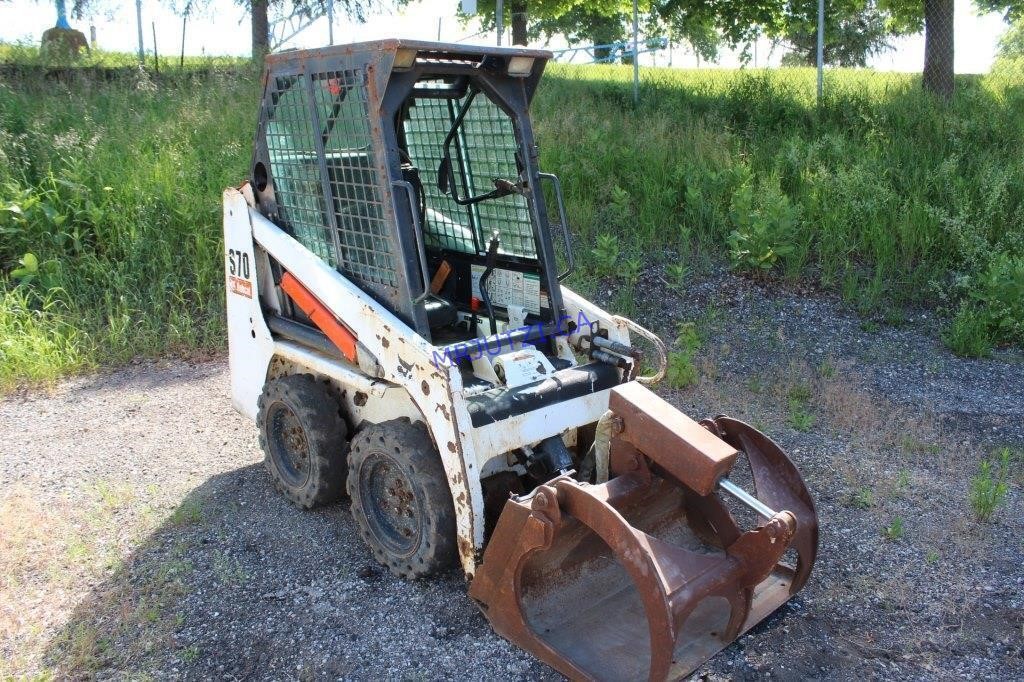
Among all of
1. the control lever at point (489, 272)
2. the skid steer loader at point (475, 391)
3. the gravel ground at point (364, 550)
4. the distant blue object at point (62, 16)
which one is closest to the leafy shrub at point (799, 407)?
the gravel ground at point (364, 550)

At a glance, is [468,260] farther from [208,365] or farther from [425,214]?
[208,365]

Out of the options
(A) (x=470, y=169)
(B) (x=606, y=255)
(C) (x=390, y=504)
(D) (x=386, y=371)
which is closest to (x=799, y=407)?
(B) (x=606, y=255)

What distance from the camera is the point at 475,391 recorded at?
366cm

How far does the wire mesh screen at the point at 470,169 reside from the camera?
420 centimetres

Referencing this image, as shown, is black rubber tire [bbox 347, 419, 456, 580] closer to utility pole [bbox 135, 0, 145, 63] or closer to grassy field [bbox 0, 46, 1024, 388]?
grassy field [bbox 0, 46, 1024, 388]

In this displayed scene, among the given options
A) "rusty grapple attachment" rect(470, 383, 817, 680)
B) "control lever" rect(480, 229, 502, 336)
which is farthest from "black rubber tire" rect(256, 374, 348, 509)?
"rusty grapple attachment" rect(470, 383, 817, 680)

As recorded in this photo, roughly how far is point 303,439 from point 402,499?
83 cm

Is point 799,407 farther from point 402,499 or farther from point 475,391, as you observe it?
point 402,499

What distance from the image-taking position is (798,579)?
3.43m

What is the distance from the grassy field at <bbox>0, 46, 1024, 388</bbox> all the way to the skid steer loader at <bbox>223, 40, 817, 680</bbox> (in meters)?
2.98

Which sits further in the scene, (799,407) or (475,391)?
(799,407)

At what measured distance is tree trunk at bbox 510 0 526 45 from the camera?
52.4 ft

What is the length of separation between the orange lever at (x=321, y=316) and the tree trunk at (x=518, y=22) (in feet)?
42.0

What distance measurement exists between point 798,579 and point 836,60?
112 ft
